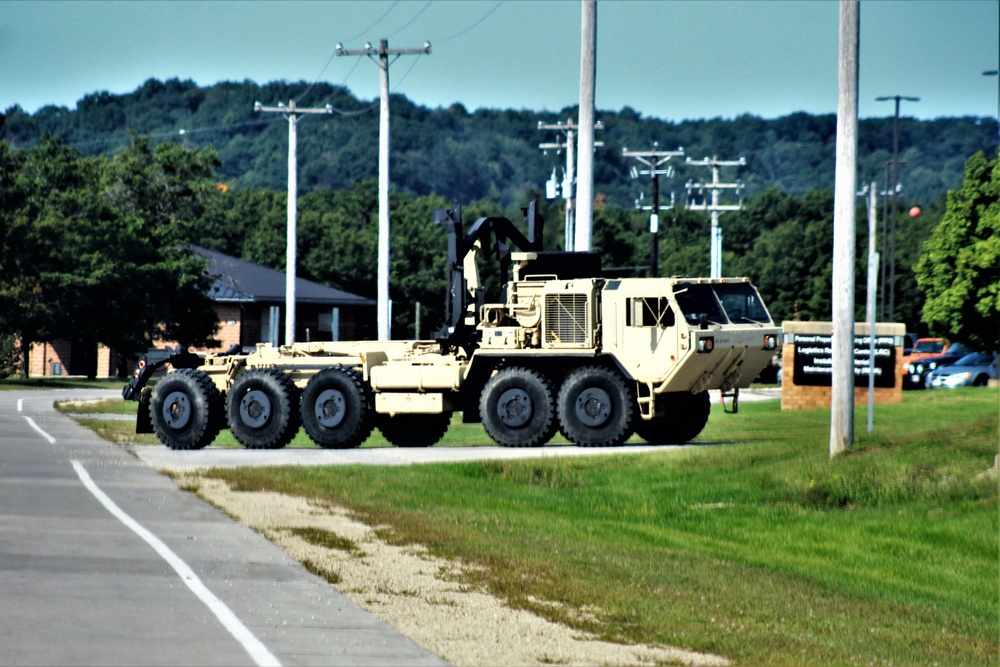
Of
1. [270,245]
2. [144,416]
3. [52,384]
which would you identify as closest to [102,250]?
[52,384]

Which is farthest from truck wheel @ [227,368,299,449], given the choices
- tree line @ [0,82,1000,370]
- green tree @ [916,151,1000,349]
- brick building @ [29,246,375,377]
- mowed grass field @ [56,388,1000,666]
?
brick building @ [29,246,375,377]

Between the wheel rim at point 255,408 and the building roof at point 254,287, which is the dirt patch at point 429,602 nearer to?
the wheel rim at point 255,408

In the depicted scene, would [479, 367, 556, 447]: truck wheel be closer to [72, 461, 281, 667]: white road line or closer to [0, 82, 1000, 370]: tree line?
[0, 82, 1000, 370]: tree line

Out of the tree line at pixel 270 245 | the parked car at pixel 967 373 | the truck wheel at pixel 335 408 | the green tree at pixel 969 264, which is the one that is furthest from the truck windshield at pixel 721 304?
the green tree at pixel 969 264

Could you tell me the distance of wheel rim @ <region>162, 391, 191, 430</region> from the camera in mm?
29281

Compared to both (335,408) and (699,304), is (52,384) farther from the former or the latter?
(699,304)

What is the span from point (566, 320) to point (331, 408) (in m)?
4.60

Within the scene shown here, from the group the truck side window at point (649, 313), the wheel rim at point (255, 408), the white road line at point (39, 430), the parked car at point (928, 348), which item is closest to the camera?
the truck side window at point (649, 313)

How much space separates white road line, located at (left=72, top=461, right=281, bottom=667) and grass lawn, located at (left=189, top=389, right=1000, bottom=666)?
2.40 m

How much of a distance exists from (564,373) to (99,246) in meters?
44.3

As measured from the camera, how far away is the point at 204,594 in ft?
40.4

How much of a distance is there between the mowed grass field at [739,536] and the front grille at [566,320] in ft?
9.33

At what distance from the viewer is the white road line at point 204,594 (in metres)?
10.1

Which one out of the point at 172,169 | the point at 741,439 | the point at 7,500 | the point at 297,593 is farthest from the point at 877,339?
the point at 172,169
